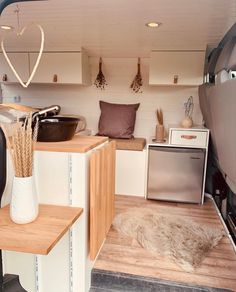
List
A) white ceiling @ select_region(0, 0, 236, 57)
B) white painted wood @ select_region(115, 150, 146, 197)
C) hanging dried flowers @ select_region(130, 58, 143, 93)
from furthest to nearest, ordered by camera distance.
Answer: hanging dried flowers @ select_region(130, 58, 143, 93) → white painted wood @ select_region(115, 150, 146, 197) → white ceiling @ select_region(0, 0, 236, 57)

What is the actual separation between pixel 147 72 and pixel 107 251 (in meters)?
2.48

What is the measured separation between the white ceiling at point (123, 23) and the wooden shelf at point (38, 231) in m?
1.57

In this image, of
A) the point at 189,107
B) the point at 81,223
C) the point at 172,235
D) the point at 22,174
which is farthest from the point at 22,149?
the point at 189,107

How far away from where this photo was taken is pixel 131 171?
328 cm

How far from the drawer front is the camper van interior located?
12mm

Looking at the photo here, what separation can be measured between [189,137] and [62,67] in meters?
1.85

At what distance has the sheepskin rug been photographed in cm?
202

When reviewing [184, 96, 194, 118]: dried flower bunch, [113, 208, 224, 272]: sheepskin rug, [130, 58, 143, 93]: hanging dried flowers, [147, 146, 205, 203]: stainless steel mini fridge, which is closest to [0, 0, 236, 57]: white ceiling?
[130, 58, 143, 93]: hanging dried flowers

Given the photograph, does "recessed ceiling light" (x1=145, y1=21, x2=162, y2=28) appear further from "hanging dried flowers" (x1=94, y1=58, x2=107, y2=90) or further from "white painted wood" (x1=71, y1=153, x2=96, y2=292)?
"white painted wood" (x1=71, y1=153, x2=96, y2=292)

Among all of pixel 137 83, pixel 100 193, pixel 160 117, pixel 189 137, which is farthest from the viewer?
pixel 137 83

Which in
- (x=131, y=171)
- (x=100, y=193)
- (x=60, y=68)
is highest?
(x=60, y=68)

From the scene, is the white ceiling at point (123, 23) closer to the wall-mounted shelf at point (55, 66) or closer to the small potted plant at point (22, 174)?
the wall-mounted shelf at point (55, 66)

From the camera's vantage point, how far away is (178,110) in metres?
3.61

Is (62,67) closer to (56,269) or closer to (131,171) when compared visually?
(131,171)
